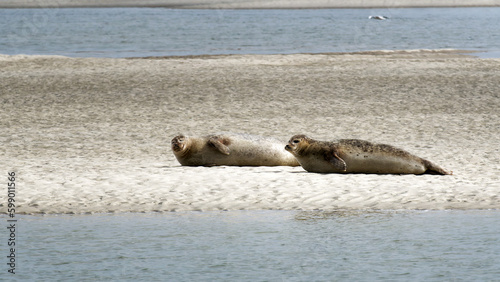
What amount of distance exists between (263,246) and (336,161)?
3.59 m

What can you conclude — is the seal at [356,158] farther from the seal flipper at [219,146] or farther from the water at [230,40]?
the water at [230,40]

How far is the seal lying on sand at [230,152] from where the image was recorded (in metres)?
12.2

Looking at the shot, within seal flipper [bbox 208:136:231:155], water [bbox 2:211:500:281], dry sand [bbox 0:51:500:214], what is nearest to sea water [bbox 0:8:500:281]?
water [bbox 2:211:500:281]

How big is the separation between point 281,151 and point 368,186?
2173 millimetres

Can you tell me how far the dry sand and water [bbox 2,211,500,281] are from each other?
59cm

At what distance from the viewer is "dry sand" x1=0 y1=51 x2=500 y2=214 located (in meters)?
10.2

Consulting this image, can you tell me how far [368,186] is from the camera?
10.6 m

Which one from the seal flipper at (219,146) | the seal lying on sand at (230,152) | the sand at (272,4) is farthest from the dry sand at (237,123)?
the sand at (272,4)

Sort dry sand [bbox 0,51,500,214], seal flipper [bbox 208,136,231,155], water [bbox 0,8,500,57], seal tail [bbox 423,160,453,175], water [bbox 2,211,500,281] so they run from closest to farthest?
water [bbox 2,211,500,281] → dry sand [bbox 0,51,500,214] → seal tail [bbox 423,160,453,175] → seal flipper [bbox 208,136,231,155] → water [bbox 0,8,500,57]

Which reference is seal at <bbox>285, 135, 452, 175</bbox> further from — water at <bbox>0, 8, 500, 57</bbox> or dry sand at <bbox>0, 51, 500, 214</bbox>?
water at <bbox>0, 8, 500, 57</bbox>

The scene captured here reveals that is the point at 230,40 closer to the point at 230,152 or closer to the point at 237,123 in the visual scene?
the point at 237,123

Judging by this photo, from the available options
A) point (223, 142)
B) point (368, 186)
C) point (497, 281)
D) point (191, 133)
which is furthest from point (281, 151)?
point (497, 281)

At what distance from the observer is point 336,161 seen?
11.4m

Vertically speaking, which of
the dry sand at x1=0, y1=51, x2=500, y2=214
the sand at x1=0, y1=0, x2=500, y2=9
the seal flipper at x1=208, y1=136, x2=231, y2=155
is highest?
the seal flipper at x1=208, y1=136, x2=231, y2=155
